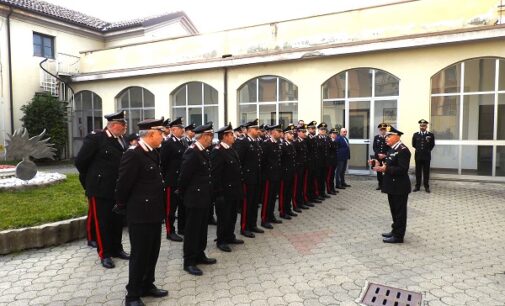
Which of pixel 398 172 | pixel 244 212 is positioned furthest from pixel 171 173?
pixel 398 172

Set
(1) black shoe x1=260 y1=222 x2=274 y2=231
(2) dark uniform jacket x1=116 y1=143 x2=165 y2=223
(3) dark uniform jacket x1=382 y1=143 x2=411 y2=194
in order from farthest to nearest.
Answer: (1) black shoe x1=260 y1=222 x2=274 y2=231
(3) dark uniform jacket x1=382 y1=143 x2=411 y2=194
(2) dark uniform jacket x1=116 y1=143 x2=165 y2=223

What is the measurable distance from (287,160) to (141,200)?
4034 mm

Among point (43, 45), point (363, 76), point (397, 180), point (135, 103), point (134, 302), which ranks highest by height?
point (43, 45)

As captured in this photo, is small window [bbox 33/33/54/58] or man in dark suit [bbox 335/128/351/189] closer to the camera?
man in dark suit [bbox 335/128/351/189]

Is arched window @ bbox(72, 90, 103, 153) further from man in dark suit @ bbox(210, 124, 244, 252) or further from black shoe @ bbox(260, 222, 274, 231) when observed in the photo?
man in dark suit @ bbox(210, 124, 244, 252)

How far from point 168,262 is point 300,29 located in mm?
10502

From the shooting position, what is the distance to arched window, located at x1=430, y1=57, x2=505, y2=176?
1071 centimetres

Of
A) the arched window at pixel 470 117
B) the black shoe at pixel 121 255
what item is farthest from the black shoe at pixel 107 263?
the arched window at pixel 470 117

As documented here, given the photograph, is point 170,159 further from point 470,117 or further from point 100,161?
point 470,117

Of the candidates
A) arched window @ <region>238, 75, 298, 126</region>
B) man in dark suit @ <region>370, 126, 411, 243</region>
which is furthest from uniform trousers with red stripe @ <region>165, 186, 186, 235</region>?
arched window @ <region>238, 75, 298, 126</region>

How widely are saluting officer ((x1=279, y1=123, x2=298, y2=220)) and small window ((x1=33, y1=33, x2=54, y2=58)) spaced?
52.2ft

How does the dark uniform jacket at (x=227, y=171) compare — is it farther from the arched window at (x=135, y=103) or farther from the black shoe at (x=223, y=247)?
the arched window at (x=135, y=103)

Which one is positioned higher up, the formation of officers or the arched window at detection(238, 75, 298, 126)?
the arched window at detection(238, 75, 298, 126)

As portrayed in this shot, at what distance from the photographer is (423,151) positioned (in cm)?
1018
